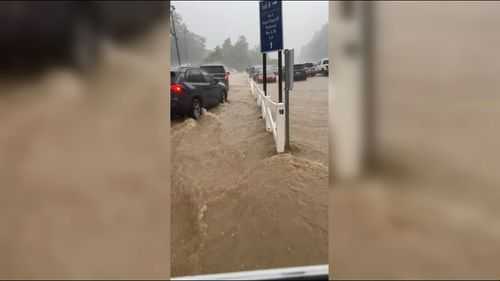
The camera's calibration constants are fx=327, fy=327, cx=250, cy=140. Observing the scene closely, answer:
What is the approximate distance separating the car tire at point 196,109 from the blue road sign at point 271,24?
0.95m

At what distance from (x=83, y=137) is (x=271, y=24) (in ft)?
8.71

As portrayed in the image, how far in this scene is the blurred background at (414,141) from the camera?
0.96m

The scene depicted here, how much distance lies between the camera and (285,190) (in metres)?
2.49

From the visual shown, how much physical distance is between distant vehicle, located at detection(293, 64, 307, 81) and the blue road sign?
0.51m

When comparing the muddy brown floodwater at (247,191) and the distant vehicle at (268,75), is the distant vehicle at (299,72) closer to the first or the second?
the muddy brown floodwater at (247,191)

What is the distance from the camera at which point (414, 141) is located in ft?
3.30

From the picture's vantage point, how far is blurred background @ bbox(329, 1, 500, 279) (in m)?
0.96

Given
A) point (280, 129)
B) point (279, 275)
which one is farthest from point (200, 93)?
point (279, 275)

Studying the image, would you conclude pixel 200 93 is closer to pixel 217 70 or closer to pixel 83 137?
pixel 217 70

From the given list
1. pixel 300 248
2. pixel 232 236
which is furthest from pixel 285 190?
pixel 300 248

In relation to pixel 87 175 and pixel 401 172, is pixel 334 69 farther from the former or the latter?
pixel 87 175

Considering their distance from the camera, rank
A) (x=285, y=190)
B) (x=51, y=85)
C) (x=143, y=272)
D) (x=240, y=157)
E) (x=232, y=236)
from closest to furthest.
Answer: (x=51, y=85)
(x=143, y=272)
(x=232, y=236)
(x=285, y=190)
(x=240, y=157)

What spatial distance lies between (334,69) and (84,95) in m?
0.70

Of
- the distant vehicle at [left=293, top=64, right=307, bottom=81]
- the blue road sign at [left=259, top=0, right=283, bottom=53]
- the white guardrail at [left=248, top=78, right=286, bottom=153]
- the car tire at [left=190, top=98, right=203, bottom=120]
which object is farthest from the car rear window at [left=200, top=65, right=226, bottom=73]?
the distant vehicle at [left=293, top=64, right=307, bottom=81]
